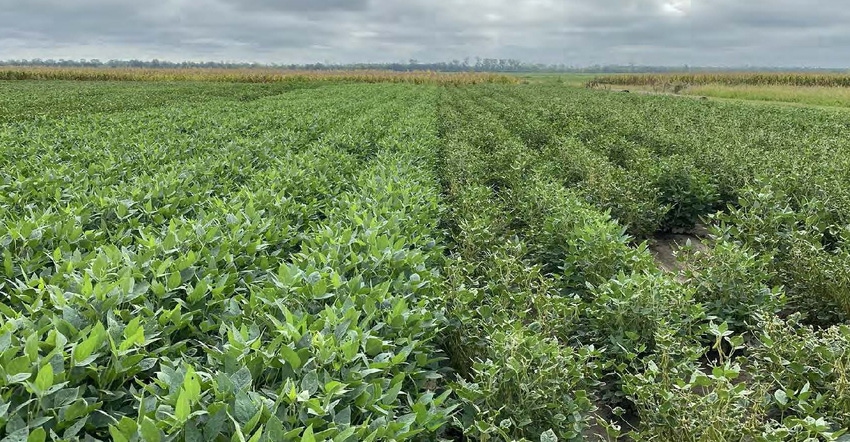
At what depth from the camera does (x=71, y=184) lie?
223 inches

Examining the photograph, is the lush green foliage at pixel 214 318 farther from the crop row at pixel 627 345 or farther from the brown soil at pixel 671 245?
the brown soil at pixel 671 245

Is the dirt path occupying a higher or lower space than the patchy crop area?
lower

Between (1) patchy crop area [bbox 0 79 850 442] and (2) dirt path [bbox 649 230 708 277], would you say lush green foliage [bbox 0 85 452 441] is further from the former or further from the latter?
(2) dirt path [bbox 649 230 708 277]

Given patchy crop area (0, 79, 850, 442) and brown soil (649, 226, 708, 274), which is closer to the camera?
patchy crop area (0, 79, 850, 442)

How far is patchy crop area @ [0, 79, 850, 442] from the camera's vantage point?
2098 millimetres

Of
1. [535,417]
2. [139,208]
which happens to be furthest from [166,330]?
[139,208]

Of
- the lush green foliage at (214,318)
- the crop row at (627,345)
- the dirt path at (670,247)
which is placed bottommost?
the dirt path at (670,247)

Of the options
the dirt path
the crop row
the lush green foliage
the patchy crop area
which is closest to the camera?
the lush green foliage

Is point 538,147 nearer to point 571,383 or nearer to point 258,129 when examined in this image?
point 258,129

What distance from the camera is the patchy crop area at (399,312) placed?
210cm

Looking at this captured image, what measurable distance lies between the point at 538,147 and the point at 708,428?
42.0 feet

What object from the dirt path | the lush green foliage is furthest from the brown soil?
the lush green foliage

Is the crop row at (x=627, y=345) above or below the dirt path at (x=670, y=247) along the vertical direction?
above

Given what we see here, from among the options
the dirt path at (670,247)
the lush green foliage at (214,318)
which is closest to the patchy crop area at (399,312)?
the lush green foliage at (214,318)
